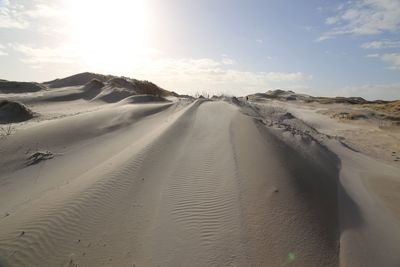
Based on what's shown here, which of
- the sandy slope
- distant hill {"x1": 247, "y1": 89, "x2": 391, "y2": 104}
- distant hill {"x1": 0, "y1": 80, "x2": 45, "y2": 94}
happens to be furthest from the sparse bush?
distant hill {"x1": 247, "y1": 89, "x2": 391, "y2": 104}

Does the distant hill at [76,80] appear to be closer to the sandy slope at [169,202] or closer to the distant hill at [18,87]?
the distant hill at [18,87]

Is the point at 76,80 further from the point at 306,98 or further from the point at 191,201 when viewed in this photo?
the point at 191,201

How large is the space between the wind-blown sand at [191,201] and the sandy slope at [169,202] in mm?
17

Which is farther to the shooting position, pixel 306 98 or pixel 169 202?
pixel 306 98

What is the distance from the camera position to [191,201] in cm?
512

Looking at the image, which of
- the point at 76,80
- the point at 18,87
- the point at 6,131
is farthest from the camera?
the point at 76,80

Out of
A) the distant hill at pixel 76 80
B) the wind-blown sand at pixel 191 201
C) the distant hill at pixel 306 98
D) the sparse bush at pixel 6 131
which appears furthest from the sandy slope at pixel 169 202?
the distant hill at pixel 306 98

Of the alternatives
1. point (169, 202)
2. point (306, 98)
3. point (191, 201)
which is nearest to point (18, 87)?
point (169, 202)

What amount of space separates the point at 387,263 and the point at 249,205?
178 cm

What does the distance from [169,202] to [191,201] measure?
312 mm

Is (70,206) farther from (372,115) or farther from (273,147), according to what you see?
(372,115)

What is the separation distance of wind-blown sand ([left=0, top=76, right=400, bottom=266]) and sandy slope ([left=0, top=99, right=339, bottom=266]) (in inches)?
0.7

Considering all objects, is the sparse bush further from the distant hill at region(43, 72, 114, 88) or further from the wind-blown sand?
the distant hill at region(43, 72, 114, 88)

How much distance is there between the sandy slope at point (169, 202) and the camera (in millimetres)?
3979
